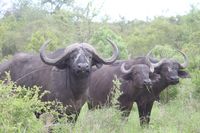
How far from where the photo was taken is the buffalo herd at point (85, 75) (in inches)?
261

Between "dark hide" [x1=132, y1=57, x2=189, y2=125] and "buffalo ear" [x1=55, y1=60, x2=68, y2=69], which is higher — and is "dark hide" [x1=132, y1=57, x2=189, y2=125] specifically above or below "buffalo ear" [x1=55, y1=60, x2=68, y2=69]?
below

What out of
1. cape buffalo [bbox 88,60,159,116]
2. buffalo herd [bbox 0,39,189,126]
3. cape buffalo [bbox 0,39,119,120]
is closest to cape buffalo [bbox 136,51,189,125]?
buffalo herd [bbox 0,39,189,126]

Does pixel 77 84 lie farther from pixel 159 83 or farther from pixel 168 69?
pixel 168 69

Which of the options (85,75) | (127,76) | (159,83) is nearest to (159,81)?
(159,83)

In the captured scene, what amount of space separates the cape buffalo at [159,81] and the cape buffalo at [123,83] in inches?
8.0

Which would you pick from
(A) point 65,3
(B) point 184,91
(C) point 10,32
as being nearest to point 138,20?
(A) point 65,3

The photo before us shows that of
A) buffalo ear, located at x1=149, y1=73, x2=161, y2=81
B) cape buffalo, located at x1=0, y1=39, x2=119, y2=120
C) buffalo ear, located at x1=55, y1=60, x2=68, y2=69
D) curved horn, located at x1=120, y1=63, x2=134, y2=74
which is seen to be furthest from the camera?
buffalo ear, located at x1=149, y1=73, x2=161, y2=81

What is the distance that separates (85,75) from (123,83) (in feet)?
10.8

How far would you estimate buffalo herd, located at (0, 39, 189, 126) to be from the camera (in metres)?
6.62

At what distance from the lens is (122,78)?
31.1 ft

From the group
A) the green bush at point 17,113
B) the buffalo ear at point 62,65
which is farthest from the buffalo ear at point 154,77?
the green bush at point 17,113

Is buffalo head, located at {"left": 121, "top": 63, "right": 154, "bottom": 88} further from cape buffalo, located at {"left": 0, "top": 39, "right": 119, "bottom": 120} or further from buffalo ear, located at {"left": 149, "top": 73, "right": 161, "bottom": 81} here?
cape buffalo, located at {"left": 0, "top": 39, "right": 119, "bottom": 120}

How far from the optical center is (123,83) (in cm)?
959

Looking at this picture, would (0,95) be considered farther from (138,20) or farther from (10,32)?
(138,20)
